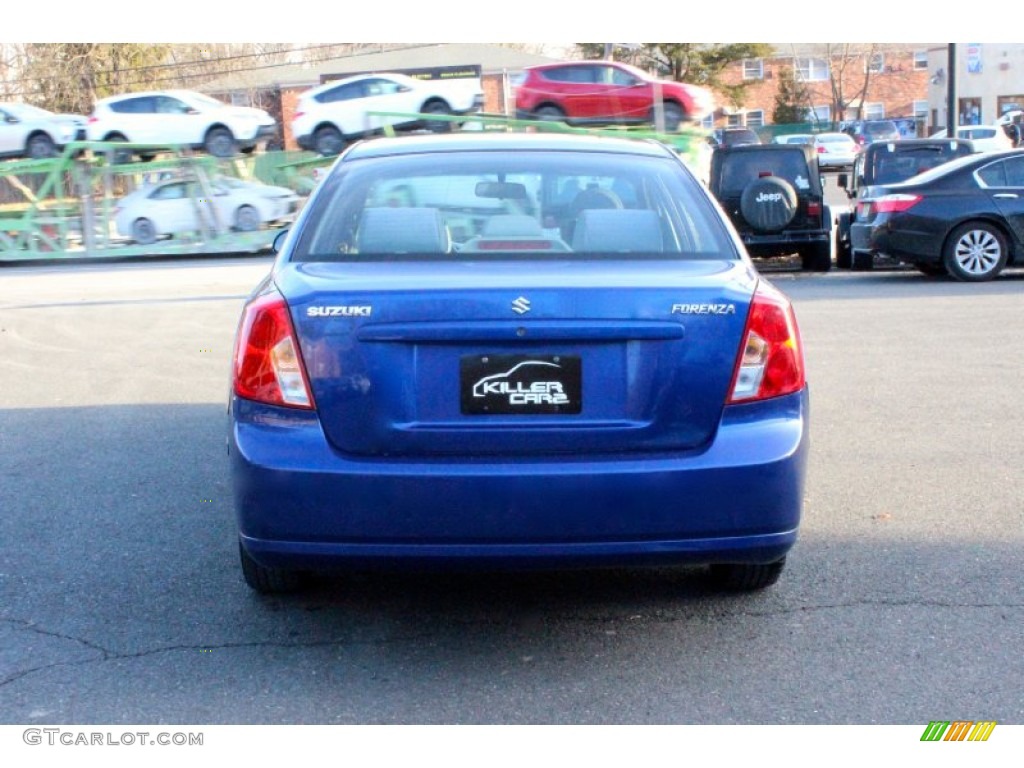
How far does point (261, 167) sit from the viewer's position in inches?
1063

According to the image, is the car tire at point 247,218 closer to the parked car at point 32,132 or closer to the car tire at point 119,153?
the car tire at point 119,153

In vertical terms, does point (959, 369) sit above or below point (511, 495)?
below

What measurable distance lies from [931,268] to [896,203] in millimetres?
1013

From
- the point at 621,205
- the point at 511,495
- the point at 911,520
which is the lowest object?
the point at 911,520

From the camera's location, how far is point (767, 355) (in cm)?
386

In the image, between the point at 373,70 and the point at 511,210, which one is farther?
the point at 373,70

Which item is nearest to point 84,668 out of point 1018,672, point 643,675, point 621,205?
point 643,675

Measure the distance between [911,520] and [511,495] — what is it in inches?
100

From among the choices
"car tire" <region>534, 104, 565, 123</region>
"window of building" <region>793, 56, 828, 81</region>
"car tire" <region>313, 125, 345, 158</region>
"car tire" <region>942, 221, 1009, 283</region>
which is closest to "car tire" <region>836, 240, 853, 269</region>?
"car tire" <region>942, 221, 1009, 283</region>
